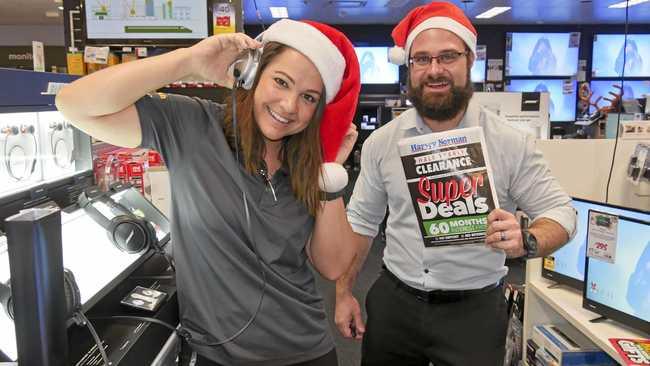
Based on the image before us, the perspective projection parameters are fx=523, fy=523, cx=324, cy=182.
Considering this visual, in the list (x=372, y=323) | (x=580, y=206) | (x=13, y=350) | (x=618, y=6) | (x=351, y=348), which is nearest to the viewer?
(x=13, y=350)

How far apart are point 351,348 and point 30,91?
263 cm

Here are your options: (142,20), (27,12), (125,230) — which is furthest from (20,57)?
(27,12)

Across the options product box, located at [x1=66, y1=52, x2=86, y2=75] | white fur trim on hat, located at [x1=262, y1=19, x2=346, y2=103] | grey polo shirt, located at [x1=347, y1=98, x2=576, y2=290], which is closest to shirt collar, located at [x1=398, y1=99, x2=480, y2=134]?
grey polo shirt, located at [x1=347, y1=98, x2=576, y2=290]

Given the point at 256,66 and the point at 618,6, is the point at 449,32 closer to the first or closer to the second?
the point at 256,66

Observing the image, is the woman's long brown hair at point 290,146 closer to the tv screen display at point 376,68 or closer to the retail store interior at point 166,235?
the retail store interior at point 166,235

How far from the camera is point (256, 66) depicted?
118 cm

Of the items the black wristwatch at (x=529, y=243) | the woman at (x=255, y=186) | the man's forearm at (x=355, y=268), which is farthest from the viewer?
the man's forearm at (x=355, y=268)

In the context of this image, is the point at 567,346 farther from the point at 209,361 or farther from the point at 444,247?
the point at 209,361

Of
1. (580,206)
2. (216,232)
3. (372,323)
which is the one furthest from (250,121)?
(580,206)

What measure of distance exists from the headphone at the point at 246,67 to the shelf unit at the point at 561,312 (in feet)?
4.65

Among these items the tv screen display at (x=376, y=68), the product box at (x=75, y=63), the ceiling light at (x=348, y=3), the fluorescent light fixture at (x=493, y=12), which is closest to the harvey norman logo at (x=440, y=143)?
the product box at (x=75, y=63)

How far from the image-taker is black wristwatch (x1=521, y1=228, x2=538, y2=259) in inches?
56.2

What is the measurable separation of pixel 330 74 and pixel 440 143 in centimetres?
40

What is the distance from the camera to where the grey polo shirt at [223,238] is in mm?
1181
